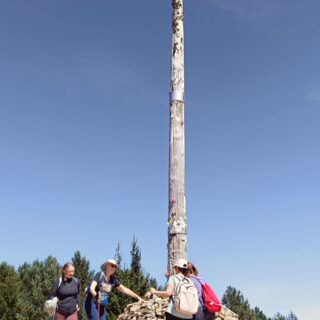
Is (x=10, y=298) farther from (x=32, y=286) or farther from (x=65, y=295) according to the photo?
(x=65, y=295)

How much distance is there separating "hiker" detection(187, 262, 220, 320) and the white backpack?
0.44 meters

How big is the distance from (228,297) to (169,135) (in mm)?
63064

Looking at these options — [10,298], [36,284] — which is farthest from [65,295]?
[36,284]

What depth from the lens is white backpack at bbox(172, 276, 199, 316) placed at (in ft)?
20.5

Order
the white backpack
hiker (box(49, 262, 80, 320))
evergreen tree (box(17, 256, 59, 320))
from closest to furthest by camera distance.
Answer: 1. the white backpack
2. hiker (box(49, 262, 80, 320))
3. evergreen tree (box(17, 256, 59, 320))

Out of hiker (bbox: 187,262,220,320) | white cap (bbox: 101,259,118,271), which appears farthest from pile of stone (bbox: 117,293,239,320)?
hiker (bbox: 187,262,220,320)

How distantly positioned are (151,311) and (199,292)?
4.32 meters

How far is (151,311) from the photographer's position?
424 inches

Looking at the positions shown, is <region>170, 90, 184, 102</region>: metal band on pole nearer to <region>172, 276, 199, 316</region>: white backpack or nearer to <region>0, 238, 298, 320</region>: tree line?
<region>172, 276, 199, 316</region>: white backpack

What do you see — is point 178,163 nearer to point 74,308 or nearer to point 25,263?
point 74,308

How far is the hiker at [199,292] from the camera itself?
22.3 ft

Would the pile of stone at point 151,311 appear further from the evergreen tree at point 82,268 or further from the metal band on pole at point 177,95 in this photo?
the evergreen tree at point 82,268

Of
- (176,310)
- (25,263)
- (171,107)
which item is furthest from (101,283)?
(25,263)

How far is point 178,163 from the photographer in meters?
9.83
